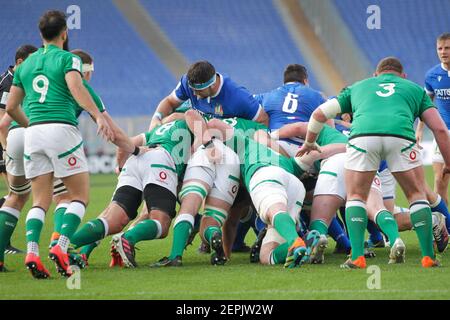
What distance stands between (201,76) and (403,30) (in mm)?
18070

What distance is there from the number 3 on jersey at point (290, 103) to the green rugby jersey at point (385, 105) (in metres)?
1.67

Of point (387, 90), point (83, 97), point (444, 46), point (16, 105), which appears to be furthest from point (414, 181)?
point (444, 46)

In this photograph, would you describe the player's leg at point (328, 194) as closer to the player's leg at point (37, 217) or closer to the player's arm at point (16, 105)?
the player's leg at point (37, 217)

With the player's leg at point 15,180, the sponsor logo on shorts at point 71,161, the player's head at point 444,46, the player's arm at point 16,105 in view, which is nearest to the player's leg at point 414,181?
the sponsor logo on shorts at point 71,161

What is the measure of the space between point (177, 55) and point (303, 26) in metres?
3.80

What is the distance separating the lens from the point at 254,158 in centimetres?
799

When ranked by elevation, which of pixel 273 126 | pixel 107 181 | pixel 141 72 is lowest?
pixel 107 181

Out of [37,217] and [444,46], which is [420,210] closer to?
[37,217]

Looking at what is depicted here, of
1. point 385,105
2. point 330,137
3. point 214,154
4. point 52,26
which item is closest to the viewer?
point 52,26

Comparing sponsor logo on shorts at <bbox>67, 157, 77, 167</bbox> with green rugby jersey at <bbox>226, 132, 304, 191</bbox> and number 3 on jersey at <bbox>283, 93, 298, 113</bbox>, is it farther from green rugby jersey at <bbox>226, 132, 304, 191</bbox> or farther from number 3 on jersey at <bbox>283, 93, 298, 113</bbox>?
number 3 on jersey at <bbox>283, 93, 298, 113</bbox>

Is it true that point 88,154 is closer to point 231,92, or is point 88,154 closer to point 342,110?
point 231,92

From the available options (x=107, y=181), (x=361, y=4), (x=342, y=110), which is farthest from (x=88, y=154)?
(x=342, y=110)
